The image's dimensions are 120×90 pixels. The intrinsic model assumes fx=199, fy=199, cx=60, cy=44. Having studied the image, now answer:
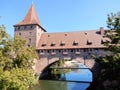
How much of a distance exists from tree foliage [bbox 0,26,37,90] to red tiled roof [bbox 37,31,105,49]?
17.6m

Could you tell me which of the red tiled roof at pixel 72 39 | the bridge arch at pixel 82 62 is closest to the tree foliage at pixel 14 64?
the bridge arch at pixel 82 62

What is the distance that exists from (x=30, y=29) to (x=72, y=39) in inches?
375

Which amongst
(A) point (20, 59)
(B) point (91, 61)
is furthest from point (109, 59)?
(B) point (91, 61)

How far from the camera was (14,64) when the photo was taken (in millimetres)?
→ 20984

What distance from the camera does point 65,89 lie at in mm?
32844

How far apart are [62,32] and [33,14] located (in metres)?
7.92

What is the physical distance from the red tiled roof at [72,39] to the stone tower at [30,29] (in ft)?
5.02

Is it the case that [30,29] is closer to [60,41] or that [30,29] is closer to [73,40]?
[60,41]

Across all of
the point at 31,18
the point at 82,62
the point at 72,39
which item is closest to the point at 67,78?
the point at 82,62

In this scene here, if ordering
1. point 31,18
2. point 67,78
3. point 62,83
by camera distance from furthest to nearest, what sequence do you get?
point 67,78
point 31,18
point 62,83

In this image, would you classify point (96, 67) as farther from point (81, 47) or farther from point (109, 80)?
point (109, 80)

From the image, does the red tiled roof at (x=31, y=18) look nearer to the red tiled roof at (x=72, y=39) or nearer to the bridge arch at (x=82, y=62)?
the red tiled roof at (x=72, y=39)

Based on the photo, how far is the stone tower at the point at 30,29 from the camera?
141 ft

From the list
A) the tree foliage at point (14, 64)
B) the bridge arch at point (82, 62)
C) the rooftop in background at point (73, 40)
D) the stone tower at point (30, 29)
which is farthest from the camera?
the stone tower at point (30, 29)
